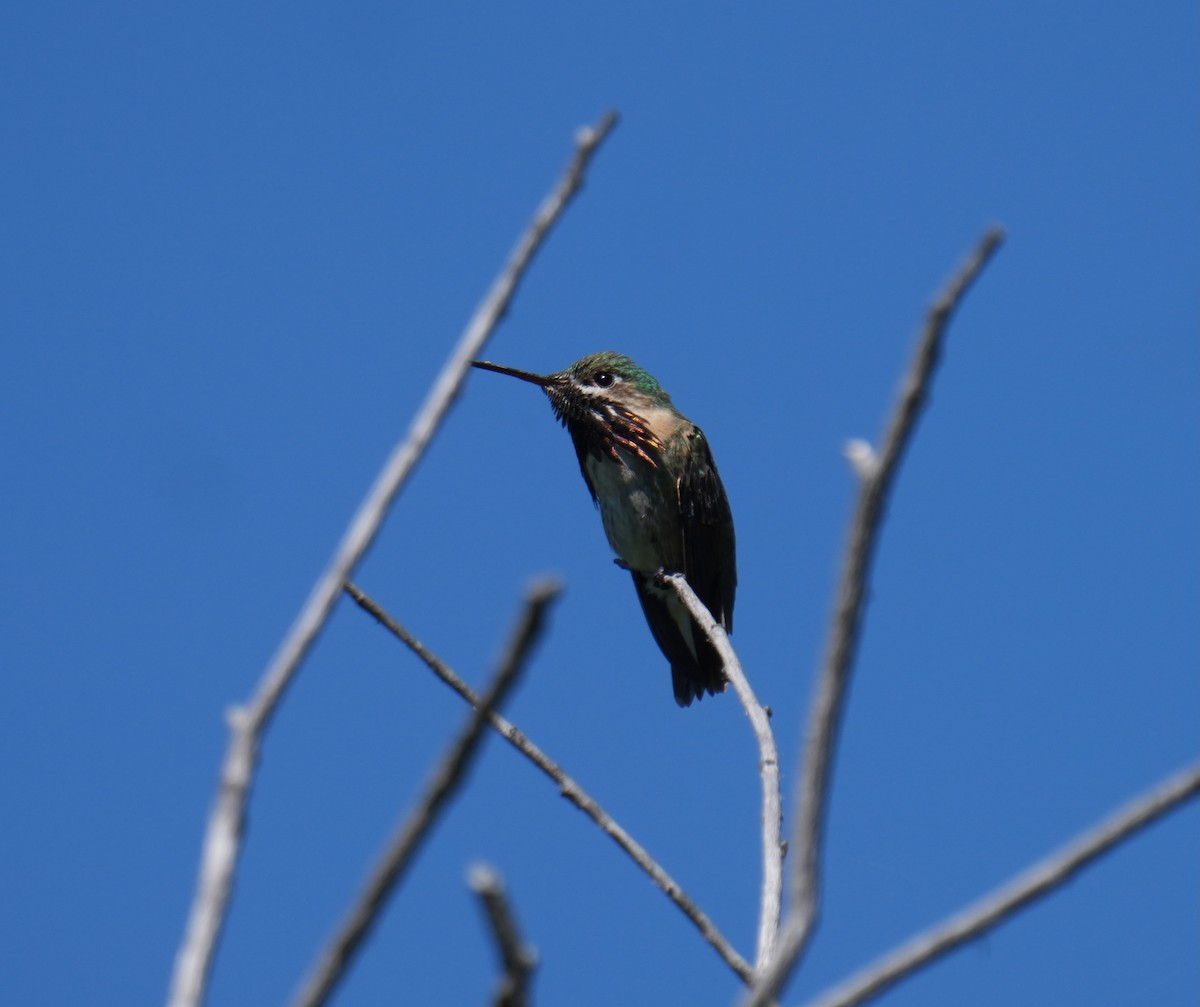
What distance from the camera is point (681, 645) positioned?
8.65 metres

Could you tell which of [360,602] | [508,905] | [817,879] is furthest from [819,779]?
[360,602]

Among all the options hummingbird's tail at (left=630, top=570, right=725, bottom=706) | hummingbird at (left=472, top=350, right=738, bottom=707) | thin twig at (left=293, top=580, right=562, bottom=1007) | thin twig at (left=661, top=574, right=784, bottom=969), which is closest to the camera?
thin twig at (left=293, top=580, right=562, bottom=1007)

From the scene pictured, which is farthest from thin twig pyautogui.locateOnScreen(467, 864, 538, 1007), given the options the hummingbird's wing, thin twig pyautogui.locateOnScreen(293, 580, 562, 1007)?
the hummingbird's wing

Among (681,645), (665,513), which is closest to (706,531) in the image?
(665,513)

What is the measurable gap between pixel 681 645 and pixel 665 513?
787 millimetres

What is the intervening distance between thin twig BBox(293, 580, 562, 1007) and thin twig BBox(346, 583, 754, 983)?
1390 millimetres

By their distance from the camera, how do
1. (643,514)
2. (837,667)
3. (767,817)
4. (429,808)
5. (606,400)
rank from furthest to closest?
(606,400)
(643,514)
(767,817)
(837,667)
(429,808)

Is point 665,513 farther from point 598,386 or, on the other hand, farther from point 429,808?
point 429,808

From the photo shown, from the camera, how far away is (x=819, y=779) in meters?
1.24

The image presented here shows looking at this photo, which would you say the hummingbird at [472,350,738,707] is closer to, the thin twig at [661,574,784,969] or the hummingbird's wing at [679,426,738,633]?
the hummingbird's wing at [679,426,738,633]

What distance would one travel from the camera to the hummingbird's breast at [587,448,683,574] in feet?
28.3

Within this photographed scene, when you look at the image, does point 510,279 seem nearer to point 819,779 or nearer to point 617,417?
point 819,779

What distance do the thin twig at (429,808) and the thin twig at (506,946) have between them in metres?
0.07

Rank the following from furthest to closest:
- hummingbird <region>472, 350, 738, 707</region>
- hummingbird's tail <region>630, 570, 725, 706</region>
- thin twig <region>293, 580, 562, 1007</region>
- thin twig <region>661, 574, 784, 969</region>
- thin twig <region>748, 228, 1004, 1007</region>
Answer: hummingbird <region>472, 350, 738, 707</region> → hummingbird's tail <region>630, 570, 725, 706</region> → thin twig <region>661, 574, 784, 969</region> → thin twig <region>748, 228, 1004, 1007</region> → thin twig <region>293, 580, 562, 1007</region>
